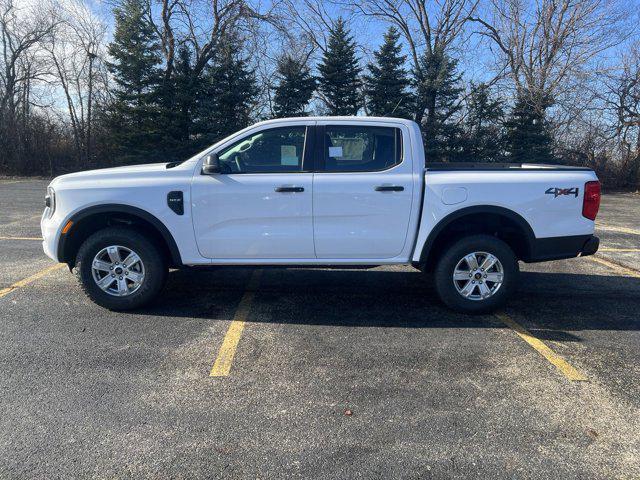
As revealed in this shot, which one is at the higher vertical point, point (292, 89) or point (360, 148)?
point (292, 89)

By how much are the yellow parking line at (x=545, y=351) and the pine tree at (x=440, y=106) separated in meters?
20.8

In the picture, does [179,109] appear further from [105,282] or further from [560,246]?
[560,246]

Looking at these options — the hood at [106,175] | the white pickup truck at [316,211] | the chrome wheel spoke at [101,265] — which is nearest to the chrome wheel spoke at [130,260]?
the white pickup truck at [316,211]

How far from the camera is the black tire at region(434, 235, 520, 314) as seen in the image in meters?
4.66

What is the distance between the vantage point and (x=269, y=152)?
467 cm

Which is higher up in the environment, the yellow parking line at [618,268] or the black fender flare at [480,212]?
the black fender flare at [480,212]

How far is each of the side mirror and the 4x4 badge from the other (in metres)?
3.25

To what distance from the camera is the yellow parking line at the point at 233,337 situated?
11.9ft

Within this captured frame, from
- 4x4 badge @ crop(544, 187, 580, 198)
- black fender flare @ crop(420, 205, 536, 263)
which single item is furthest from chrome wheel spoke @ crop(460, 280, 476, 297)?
4x4 badge @ crop(544, 187, 580, 198)

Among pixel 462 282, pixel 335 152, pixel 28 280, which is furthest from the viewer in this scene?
pixel 28 280

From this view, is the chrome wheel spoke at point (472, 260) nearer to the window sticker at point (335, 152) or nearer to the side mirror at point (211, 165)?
the window sticker at point (335, 152)

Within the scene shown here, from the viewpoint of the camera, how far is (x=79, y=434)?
2.82m

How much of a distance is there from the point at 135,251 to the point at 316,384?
240cm

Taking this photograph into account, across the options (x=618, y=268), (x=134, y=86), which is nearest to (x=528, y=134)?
(x=618, y=268)
